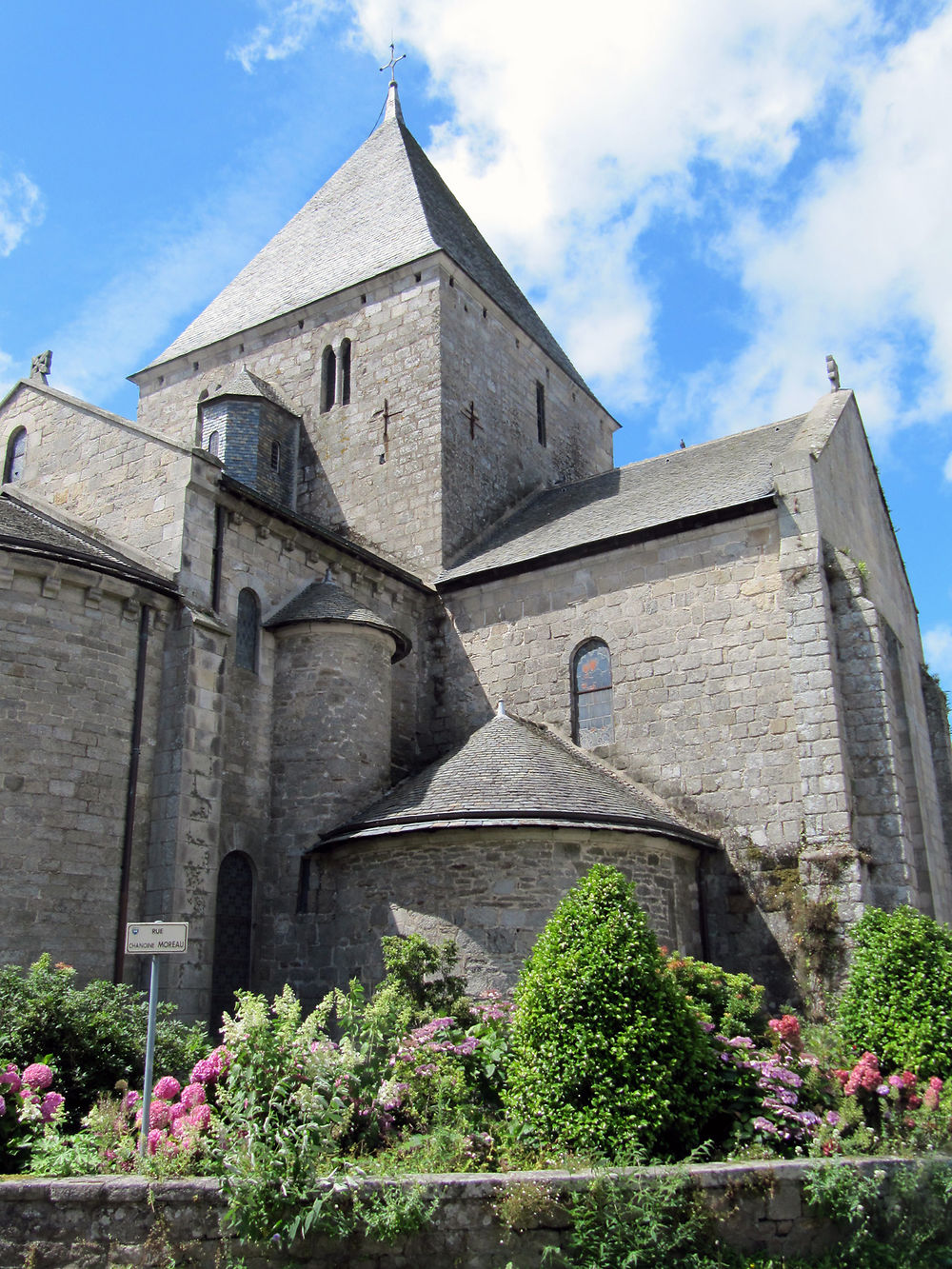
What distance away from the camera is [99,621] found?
46.3 ft

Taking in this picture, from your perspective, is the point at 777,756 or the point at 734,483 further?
the point at 734,483

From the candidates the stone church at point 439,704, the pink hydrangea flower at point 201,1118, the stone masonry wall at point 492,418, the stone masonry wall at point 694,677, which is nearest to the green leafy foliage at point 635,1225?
the pink hydrangea flower at point 201,1118

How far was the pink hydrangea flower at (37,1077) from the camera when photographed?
27.1 feet

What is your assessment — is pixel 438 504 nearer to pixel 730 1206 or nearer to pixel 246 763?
pixel 246 763

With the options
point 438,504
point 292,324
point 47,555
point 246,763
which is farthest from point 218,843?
point 292,324

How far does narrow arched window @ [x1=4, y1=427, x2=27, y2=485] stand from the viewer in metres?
18.5

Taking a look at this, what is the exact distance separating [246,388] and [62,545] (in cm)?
1049

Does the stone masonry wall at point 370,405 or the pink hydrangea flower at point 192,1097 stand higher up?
the stone masonry wall at point 370,405

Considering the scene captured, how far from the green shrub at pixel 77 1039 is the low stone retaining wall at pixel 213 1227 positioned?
234 cm

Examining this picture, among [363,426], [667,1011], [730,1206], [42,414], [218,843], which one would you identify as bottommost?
[730,1206]

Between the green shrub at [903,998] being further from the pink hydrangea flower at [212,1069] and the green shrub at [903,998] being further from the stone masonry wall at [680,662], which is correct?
the pink hydrangea flower at [212,1069]

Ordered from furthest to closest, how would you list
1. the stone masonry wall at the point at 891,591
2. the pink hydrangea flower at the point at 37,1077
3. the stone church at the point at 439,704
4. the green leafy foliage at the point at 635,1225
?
1. the stone masonry wall at the point at 891,591
2. the stone church at the point at 439,704
3. the pink hydrangea flower at the point at 37,1077
4. the green leafy foliage at the point at 635,1225

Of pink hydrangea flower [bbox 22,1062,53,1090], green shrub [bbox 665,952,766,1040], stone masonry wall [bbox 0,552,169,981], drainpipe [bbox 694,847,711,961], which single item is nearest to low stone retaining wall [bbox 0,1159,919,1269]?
pink hydrangea flower [bbox 22,1062,53,1090]

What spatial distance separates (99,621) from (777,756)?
373 inches
